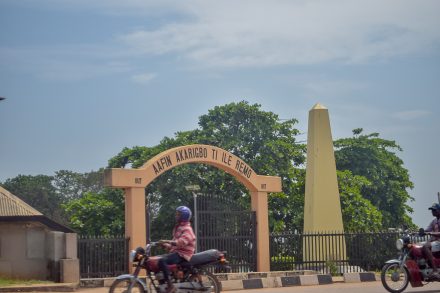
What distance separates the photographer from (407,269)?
14070 mm

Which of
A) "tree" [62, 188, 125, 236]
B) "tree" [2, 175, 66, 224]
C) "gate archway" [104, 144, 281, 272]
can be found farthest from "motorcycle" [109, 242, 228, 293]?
"tree" [2, 175, 66, 224]

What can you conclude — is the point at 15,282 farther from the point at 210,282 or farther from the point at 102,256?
the point at 210,282

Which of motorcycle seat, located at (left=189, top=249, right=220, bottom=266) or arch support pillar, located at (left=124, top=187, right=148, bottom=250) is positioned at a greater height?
arch support pillar, located at (left=124, top=187, right=148, bottom=250)

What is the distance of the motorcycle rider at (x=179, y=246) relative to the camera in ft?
37.3

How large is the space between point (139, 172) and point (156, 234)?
1727cm

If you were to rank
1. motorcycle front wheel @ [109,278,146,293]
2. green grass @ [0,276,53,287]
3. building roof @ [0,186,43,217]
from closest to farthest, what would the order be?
motorcycle front wheel @ [109,278,146,293] < green grass @ [0,276,53,287] < building roof @ [0,186,43,217]

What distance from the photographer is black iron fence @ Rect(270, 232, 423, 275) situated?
23.5 metres

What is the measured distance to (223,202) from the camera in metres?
21.6

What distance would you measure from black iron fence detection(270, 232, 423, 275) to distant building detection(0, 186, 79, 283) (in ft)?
Result: 22.9

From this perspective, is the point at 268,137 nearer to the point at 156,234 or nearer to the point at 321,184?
the point at 156,234

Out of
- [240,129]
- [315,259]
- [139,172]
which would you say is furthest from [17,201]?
[240,129]

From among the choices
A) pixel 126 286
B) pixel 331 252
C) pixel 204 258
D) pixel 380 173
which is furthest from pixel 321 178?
pixel 380 173

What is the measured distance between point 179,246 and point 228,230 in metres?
10.1

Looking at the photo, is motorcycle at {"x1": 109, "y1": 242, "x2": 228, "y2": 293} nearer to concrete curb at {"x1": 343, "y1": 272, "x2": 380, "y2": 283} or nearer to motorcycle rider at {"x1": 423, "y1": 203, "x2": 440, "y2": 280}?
motorcycle rider at {"x1": 423, "y1": 203, "x2": 440, "y2": 280}
